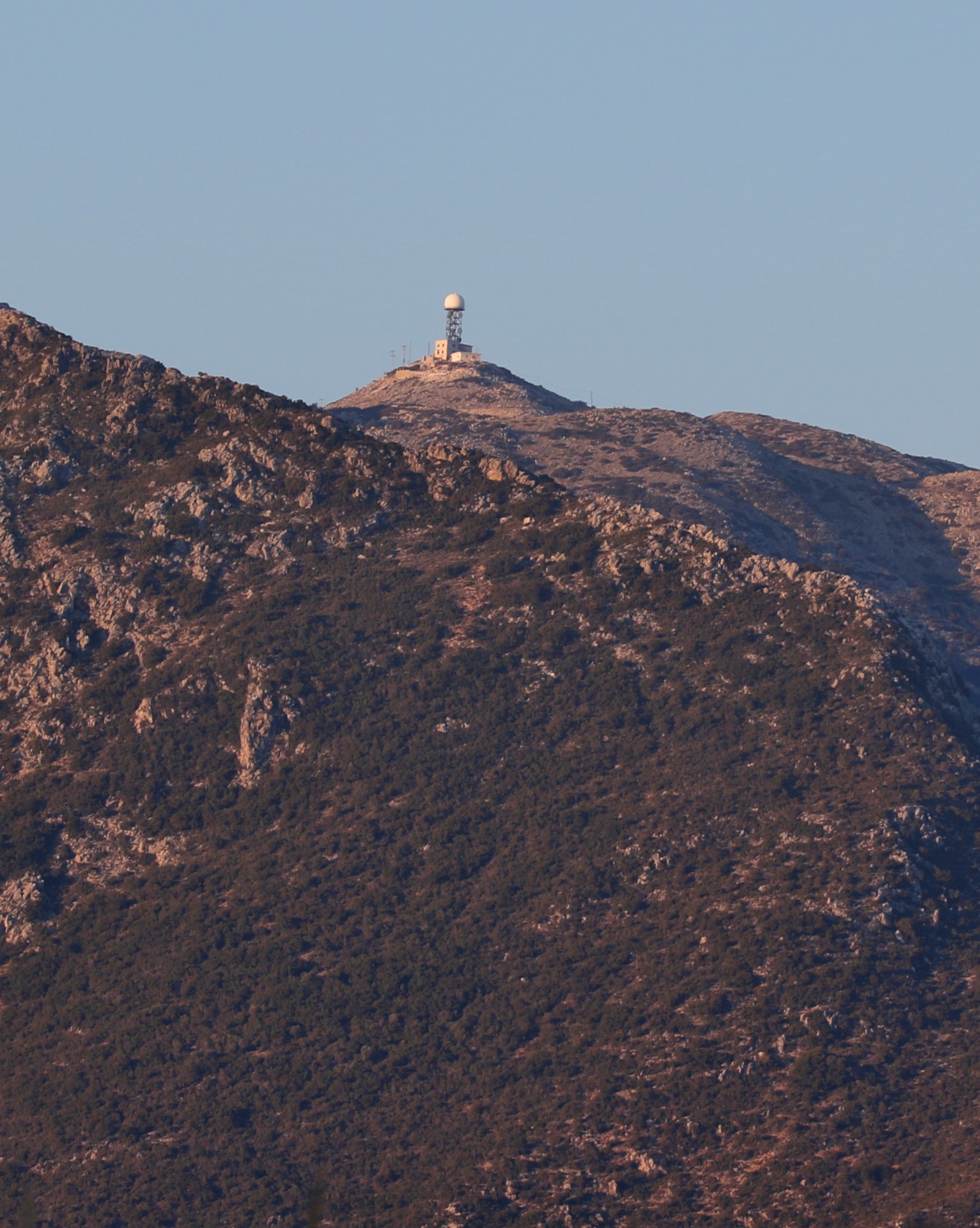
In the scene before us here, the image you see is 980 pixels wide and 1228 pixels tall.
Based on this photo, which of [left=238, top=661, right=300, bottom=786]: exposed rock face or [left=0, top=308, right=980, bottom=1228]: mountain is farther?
[left=238, top=661, right=300, bottom=786]: exposed rock face

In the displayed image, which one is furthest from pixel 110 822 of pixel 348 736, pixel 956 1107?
pixel 956 1107

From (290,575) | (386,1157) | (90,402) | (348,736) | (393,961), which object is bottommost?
(386,1157)

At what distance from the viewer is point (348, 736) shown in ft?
418

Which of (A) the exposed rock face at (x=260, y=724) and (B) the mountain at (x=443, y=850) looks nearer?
(B) the mountain at (x=443, y=850)

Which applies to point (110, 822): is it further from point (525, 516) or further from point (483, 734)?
point (525, 516)

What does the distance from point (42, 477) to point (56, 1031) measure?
42483 millimetres

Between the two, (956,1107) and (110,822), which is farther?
(110,822)

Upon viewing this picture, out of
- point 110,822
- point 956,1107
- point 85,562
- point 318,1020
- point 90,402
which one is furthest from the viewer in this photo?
point 90,402

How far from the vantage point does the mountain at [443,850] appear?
4043 inches

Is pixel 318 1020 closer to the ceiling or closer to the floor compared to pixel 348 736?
closer to the floor

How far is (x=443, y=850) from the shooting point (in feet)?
395

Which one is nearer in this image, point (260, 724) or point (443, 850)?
point (443, 850)

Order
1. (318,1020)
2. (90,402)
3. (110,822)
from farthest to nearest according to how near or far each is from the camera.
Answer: (90,402)
(110,822)
(318,1020)

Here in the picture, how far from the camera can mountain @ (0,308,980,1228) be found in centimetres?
10269
